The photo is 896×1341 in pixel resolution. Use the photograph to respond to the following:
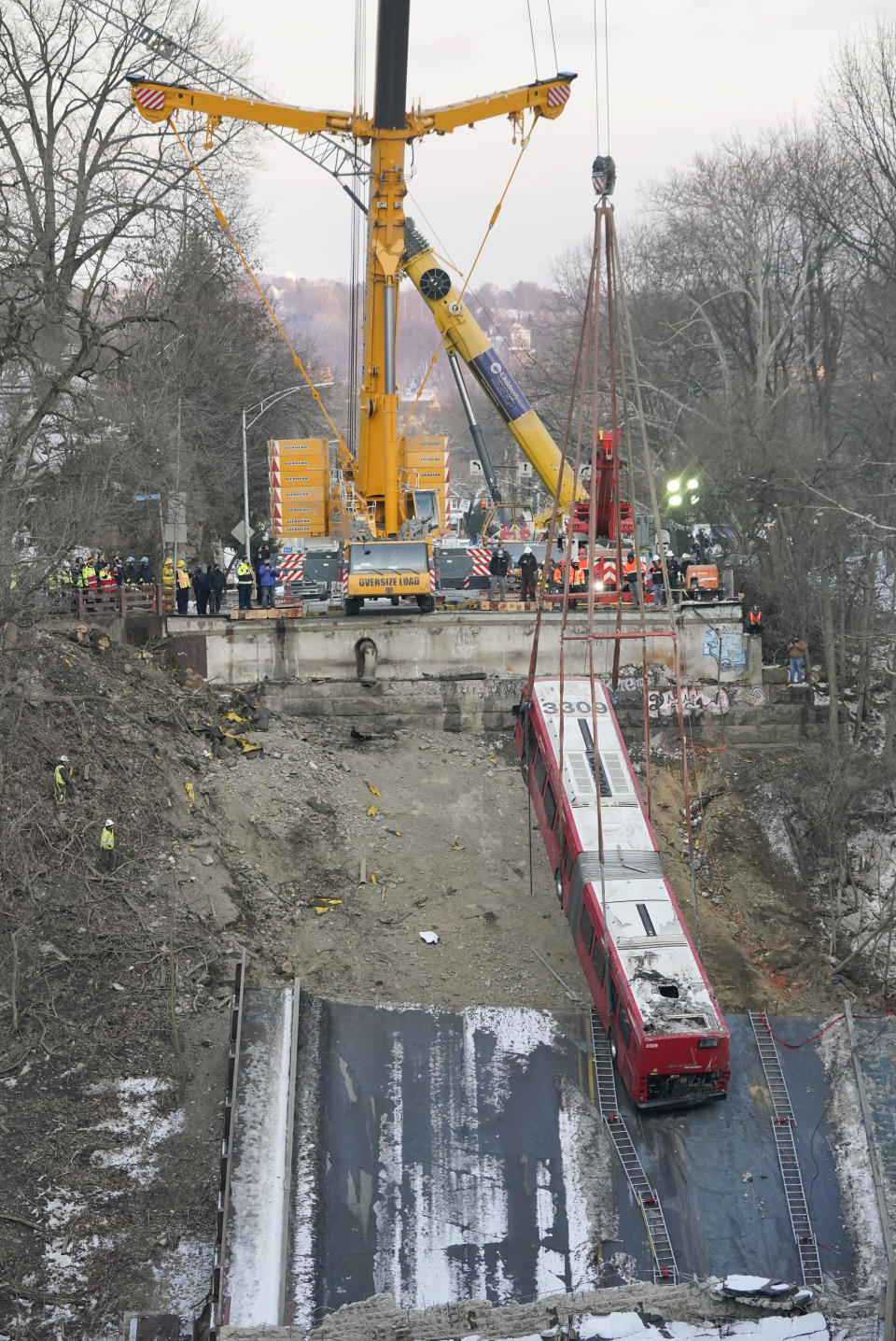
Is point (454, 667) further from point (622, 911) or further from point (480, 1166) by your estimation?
point (480, 1166)

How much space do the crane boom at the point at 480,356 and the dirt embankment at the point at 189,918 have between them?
22.1ft

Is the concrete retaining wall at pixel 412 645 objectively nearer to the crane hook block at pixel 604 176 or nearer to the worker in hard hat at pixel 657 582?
the worker in hard hat at pixel 657 582

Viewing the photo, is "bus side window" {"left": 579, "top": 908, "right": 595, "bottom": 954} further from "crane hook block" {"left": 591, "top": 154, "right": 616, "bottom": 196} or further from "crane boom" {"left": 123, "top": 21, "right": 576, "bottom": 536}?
"crane boom" {"left": 123, "top": 21, "right": 576, "bottom": 536}

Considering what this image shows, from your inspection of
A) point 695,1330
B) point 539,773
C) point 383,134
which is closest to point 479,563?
point 383,134

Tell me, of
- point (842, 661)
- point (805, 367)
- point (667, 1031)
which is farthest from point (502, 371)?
point (805, 367)

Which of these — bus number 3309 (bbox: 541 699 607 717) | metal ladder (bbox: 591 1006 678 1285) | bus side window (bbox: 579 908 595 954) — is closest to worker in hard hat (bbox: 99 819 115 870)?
bus number 3309 (bbox: 541 699 607 717)

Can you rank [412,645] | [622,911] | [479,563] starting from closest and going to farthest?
1. [622,911]
2. [412,645]
3. [479,563]

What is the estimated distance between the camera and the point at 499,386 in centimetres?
3006

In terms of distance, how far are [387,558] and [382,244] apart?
5.84 m

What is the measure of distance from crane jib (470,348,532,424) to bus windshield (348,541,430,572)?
4555 millimetres

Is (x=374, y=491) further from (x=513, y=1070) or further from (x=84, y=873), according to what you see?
(x=513, y=1070)

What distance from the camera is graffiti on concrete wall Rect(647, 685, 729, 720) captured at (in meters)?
27.6

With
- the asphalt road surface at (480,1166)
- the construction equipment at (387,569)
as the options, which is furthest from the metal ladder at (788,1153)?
the construction equipment at (387,569)

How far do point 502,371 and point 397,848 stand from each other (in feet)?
37.7
